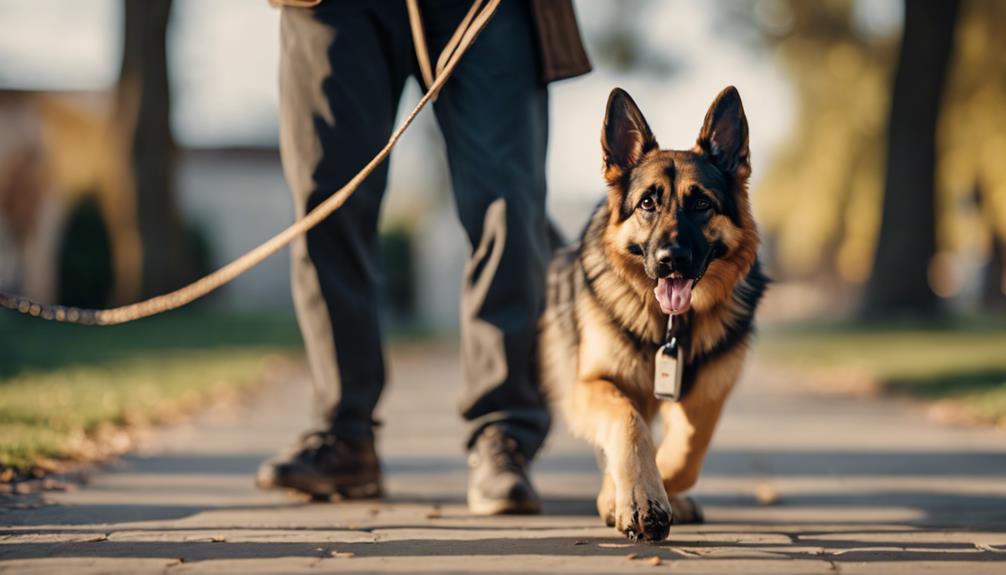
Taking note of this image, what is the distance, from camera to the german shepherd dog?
125 inches

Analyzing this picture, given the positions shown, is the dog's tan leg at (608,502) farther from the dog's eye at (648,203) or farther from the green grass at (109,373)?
the green grass at (109,373)

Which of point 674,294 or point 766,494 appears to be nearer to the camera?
point 674,294

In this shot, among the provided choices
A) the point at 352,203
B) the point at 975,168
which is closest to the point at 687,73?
the point at 975,168

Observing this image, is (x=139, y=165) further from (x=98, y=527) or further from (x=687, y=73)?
(x=98, y=527)

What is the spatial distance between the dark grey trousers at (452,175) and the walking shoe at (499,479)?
0.21ft

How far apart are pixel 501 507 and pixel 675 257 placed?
38.0 inches

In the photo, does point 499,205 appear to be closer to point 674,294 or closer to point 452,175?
point 452,175

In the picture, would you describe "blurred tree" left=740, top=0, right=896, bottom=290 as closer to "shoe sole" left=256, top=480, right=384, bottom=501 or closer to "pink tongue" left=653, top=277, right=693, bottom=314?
"shoe sole" left=256, top=480, right=384, bottom=501

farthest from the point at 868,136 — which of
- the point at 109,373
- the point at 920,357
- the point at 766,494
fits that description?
the point at 766,494

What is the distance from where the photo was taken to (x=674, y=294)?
124 inches

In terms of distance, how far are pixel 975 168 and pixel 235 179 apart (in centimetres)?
2392

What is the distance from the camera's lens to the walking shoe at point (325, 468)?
3627 mm

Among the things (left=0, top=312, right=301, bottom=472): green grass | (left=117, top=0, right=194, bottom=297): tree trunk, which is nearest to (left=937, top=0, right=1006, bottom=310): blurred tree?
(left=0, top=312, right=301, bottom=472): green grass

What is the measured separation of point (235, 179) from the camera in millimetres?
36656
